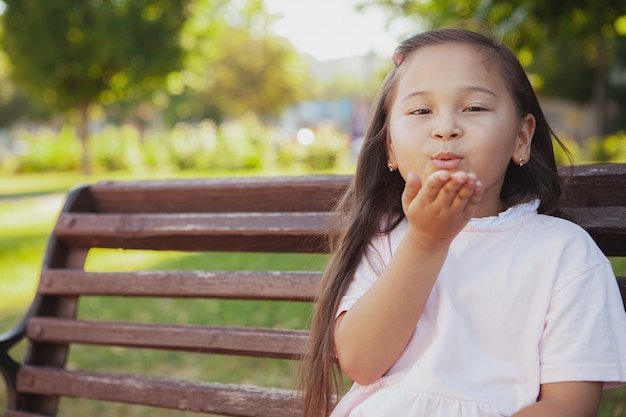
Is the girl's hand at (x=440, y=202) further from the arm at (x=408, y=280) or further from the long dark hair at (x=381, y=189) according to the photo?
the long dark hair at (x=381, y=189)

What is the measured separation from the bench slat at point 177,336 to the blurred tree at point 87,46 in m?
18.7

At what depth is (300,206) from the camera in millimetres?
2275

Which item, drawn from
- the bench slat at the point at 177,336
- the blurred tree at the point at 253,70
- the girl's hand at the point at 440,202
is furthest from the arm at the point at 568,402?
the blurred tree at the point at 253,70

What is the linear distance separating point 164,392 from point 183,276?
361mm

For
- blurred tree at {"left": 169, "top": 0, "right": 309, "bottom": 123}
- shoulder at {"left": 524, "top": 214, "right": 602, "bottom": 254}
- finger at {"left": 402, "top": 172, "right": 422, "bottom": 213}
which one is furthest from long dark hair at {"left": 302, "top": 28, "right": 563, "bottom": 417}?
blurred tree at {"left": 169, "top": 0, "right": 309, "bottom": 123}

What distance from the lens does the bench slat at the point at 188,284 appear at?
2072 millimetres

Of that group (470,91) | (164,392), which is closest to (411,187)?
(470,91)

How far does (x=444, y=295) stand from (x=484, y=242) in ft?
0.50

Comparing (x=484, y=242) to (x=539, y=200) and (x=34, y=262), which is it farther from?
(x=34, y=262)

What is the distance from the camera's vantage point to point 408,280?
4.72 ft

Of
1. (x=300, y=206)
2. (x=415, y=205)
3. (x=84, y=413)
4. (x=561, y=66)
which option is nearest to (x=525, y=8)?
(x=300, y=206)

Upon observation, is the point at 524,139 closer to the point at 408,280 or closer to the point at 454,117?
the point at 454,117

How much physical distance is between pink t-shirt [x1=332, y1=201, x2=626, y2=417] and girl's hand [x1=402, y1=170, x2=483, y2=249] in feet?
0.71

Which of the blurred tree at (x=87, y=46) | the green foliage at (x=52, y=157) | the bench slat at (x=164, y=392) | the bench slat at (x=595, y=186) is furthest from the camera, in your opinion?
the green foliage at (x=52, y=157)
